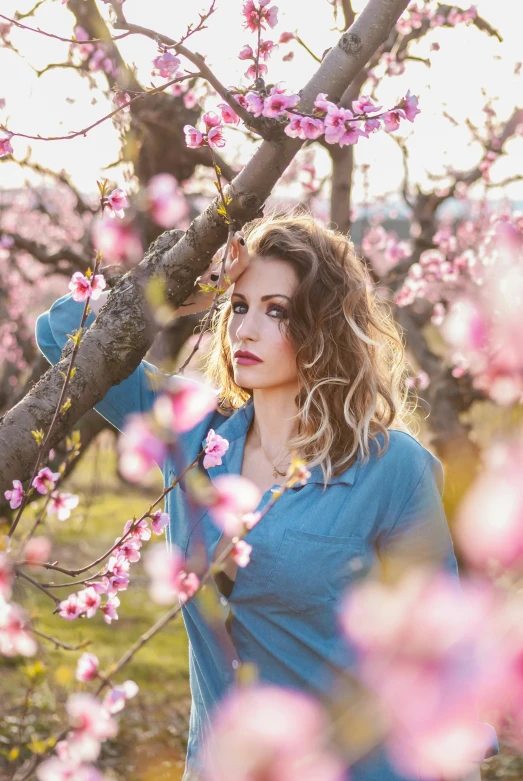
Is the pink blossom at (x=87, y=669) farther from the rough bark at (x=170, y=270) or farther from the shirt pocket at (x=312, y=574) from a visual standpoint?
the shirt pocket at (x=312, y=574)

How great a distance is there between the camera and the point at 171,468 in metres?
2.01

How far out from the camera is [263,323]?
2020 mm

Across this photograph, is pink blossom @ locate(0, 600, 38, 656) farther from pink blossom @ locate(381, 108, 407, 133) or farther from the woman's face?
pink blossom @ locate(381, 108, 407, 133)

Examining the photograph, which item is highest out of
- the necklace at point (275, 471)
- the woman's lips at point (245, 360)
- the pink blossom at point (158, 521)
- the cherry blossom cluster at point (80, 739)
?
the woman's lips at point (245, 360)

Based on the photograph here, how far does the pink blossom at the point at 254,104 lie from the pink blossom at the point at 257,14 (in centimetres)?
50

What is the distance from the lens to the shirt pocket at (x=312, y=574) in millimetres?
1827

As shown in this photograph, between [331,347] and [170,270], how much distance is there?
1.99ft

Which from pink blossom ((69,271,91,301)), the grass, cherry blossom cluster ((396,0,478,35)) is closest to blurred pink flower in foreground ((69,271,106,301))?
pink blossom ((69,271,91,301))

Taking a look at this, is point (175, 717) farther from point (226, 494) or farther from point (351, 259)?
point (226, 494)

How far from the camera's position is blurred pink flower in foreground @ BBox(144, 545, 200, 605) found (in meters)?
1.16

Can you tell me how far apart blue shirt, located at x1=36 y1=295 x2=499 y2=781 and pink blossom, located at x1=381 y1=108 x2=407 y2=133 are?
2.50ft

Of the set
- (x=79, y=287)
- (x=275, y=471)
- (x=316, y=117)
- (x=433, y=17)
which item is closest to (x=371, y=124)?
(x=316, y=117)

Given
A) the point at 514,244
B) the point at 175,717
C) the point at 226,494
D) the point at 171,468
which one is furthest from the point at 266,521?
the point at 514,244

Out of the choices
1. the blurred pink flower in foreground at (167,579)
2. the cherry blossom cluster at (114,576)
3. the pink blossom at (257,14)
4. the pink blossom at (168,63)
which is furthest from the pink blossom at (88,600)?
the pink blossom at (257,14)
